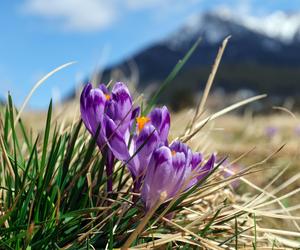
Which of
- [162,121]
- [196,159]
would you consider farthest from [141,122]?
[196,159]

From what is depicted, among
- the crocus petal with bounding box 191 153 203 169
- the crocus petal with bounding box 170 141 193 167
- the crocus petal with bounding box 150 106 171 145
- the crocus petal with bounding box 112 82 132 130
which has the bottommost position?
the crocus petal with bounding box 191 153 203 169

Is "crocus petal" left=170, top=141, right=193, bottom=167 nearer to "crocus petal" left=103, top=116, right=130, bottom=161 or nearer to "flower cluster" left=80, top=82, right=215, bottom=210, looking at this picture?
"flower cluster" left=80, top=82, right=215, bottom=210

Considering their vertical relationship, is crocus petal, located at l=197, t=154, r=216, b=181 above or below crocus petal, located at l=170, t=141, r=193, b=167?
below

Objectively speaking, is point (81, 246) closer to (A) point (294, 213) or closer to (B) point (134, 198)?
(B) point (134, 198)

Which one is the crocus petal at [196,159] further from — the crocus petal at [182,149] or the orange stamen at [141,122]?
the orange stamen at [141,122]

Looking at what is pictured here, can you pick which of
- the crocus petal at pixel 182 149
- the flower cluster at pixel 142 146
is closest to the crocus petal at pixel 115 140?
the flower cluster at pixel 142 146

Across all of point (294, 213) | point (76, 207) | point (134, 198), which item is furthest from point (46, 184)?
point (294, 213)

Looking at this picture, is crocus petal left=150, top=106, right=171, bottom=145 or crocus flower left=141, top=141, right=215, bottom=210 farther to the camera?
crocus petal left=150, top=106, right=171, bottom=145

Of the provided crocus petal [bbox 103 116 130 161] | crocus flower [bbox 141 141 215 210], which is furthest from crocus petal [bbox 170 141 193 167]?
crocus petal [bbox 103 116 130 161]
